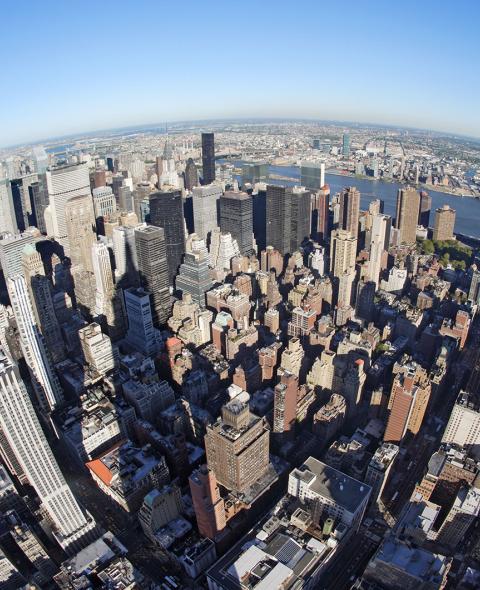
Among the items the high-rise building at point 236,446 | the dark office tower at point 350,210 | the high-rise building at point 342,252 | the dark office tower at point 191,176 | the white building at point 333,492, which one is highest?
the dark office tower at point 191,176

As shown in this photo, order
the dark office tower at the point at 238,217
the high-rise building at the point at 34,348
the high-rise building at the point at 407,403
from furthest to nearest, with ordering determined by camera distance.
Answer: the dark office tower at the point at 238,217 < the high-rise building at the point at 34,348 < the high-rise building at the point at 407,403

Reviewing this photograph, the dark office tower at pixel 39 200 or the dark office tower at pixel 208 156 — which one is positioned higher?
the dark office tower at pixel 208 156

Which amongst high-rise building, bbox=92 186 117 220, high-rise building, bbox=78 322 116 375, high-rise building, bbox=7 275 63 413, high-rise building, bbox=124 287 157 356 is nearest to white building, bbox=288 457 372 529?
high-rise building, bbox=7 275 63 413

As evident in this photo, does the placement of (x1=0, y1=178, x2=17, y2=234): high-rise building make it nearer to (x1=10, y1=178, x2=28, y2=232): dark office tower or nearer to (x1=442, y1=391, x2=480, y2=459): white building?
(x1=10, y1=178, x2=28, y2=232): dark office tower

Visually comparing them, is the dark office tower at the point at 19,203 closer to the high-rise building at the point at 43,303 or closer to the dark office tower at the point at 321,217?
the high-rise building at the point at 43,303

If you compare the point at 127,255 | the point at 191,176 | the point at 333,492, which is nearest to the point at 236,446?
the point at 333,492

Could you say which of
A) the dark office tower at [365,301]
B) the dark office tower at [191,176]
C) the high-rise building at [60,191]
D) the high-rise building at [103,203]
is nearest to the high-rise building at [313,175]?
the dark office tower at [191,176]

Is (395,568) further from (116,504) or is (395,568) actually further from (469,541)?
(116,504)
